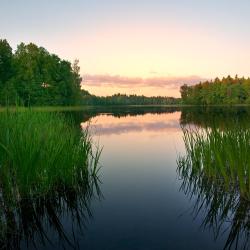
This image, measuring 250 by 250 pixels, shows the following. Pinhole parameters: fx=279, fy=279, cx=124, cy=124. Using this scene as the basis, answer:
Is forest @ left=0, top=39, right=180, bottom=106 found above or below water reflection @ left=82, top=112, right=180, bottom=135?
above

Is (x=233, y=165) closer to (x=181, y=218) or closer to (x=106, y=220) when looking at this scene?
(x=181, y=218)

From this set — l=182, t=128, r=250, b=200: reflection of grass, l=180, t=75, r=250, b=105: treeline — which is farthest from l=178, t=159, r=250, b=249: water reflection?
l=180, t=75, r=250, b=105: treeline

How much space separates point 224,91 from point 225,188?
116456 mm

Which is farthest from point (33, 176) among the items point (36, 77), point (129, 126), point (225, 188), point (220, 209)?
point (36, 77)

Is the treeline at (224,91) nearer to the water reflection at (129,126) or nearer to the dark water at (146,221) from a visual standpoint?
the water reflection at (129,126)

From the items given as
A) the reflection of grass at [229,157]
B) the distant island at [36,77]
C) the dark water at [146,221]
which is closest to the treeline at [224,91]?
the distant island at [36,77]

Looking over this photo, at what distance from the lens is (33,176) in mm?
6070

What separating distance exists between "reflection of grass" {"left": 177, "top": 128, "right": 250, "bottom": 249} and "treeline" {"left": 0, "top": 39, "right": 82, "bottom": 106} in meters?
45.7

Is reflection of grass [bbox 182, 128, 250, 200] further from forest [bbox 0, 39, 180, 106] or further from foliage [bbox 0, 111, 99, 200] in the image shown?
forest [bbox 0, 39, 180, 106]

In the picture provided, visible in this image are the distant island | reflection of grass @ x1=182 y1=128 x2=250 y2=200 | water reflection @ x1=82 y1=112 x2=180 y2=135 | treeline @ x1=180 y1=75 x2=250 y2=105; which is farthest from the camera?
treeline @ x1=180 y1=75 x2=250 y2=105

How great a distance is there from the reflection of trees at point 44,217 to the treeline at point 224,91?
357 feet

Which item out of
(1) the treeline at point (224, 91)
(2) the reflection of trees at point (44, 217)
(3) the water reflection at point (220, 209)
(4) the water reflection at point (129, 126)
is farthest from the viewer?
(1) the treeline at point (224, 91)

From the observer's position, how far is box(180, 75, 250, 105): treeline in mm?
108750

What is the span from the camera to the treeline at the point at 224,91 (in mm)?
108750
